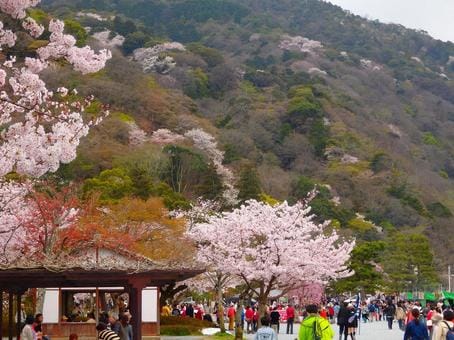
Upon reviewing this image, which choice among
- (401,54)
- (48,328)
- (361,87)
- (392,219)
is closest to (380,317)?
(48,328)

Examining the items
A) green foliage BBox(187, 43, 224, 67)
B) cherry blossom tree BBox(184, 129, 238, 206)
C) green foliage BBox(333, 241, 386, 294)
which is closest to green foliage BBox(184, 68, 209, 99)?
green foliage BBox(187, 43, 224, 67)

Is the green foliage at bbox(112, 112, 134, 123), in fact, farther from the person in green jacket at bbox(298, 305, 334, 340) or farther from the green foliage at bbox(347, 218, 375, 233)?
the person in green jacket at bbox(298, 305, 334, 340)

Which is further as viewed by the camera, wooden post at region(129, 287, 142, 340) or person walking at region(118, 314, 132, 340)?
wooden post at region(129, 287, 142, 340)

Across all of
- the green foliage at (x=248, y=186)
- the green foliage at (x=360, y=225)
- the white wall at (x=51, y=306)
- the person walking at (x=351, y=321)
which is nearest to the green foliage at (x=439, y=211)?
the green foliage at (x=360, y=225)

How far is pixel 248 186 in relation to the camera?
200 feet

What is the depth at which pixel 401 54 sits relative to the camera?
16962 centimetres

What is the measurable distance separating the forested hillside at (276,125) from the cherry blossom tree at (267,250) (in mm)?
7027

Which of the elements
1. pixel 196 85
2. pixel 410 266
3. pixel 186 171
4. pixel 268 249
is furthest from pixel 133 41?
pixel 268 249

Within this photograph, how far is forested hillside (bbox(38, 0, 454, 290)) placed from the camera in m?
58.4

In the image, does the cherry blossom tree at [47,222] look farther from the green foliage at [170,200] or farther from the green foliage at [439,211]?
the green foliage at [439,211]

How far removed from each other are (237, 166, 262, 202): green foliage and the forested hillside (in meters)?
0.14

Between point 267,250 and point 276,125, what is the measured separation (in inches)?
2567

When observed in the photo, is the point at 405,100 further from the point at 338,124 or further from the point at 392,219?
the point at 392,219

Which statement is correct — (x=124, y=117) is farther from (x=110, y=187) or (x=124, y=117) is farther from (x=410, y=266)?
(x=410, y=266)
